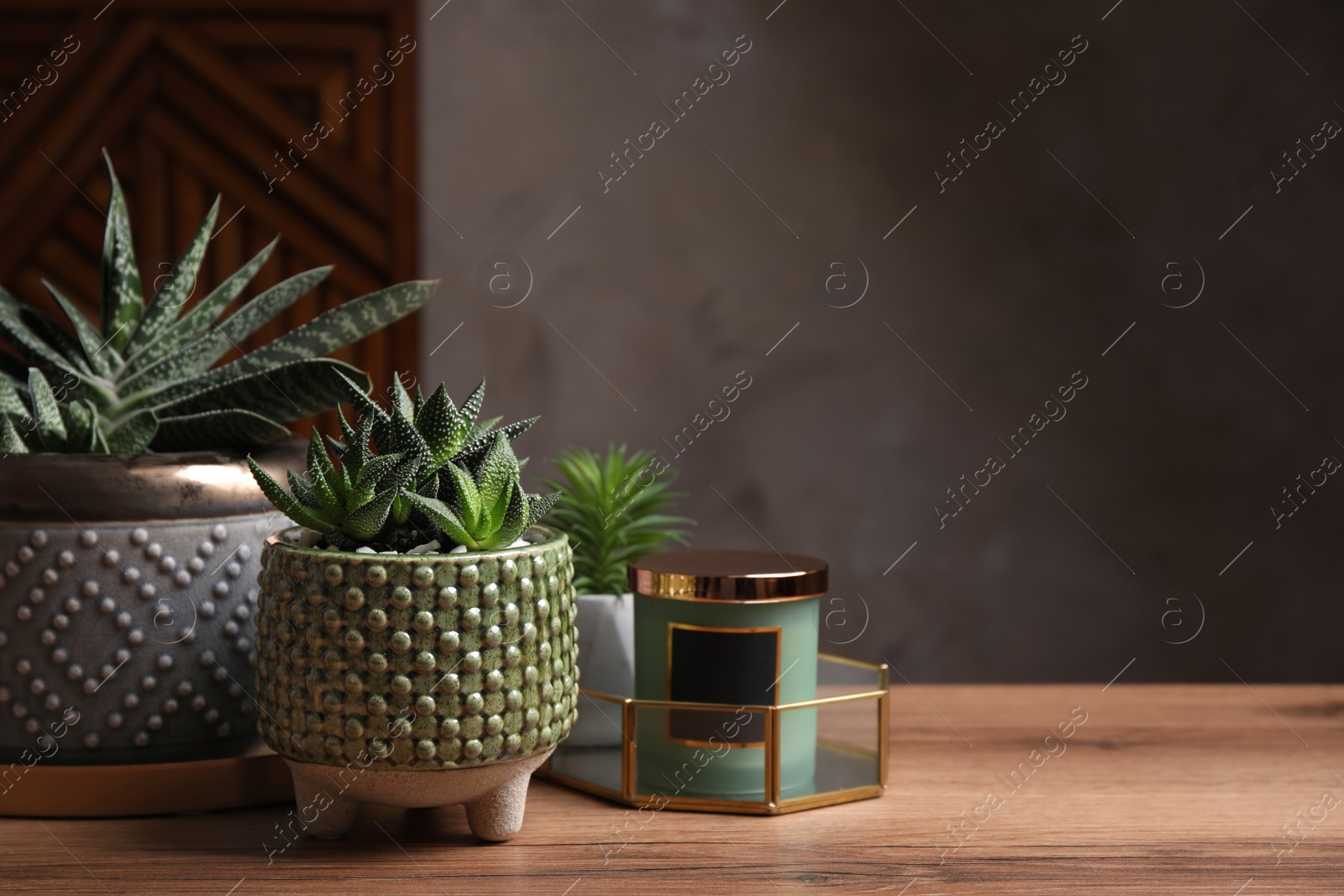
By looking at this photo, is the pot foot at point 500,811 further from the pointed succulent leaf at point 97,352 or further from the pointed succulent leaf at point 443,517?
the pointed succulent leaf at point 97,352

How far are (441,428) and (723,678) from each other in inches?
9.0

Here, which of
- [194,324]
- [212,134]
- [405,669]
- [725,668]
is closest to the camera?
[405,669]

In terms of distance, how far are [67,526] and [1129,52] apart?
1733 millimetres

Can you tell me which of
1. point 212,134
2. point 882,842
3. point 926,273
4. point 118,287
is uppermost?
point 212,134

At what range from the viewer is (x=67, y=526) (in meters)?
0.65

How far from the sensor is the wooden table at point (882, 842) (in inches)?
22.9

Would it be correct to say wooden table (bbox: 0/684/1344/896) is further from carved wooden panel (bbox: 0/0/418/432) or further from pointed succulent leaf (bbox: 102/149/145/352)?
carved wooden panel (bbox: 0/0/418/432)

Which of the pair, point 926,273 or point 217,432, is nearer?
point 217,432

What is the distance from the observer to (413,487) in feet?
2.02

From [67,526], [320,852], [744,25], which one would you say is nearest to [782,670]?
[320,852]

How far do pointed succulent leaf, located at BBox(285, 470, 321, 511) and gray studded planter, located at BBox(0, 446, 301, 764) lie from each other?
0.08 meters

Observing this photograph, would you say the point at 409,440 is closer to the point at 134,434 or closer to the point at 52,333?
the point at 134,434

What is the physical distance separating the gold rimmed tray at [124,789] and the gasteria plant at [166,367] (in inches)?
7.6

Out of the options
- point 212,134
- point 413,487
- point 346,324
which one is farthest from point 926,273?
point 413,487
